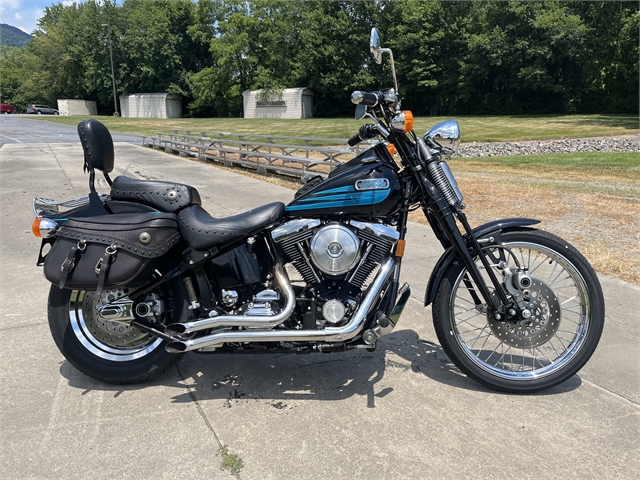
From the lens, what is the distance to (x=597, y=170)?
12352mm

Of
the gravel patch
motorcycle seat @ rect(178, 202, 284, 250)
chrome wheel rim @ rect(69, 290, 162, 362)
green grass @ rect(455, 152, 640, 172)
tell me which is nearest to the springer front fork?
motorcycle seat @ rect(178, 202, 284, 250)

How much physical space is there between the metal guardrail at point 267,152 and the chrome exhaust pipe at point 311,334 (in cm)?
475

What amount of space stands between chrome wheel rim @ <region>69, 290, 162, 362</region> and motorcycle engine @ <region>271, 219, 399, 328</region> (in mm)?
984

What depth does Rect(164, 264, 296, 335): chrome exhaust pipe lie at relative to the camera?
2498 mm

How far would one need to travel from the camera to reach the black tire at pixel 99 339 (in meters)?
2.78

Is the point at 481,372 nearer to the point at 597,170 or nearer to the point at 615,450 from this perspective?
the point at 615,450

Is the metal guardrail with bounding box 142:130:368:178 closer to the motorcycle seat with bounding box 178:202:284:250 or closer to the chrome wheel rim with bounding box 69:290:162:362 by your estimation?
the motorcycle seat with bounding box 178:202:284:250

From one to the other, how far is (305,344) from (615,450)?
5.17 feet

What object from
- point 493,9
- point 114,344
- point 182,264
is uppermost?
point 493,9

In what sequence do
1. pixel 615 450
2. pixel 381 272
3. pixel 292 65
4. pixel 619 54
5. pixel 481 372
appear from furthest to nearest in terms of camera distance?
pixel 292 65 → pixel 619 54 → pixel 481 372 → pixel 381 272 → pixel 615 450

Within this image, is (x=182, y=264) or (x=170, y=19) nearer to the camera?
(x=182, y=264)

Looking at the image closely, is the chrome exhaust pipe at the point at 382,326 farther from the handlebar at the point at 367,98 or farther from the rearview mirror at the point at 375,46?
the rearview mirror at the point at 375,46

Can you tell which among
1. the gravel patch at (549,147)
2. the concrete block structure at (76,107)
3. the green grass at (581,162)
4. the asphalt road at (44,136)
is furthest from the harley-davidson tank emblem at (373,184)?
the concrete block structure at (76,107)

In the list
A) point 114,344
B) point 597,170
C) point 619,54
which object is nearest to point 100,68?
point 619,54
